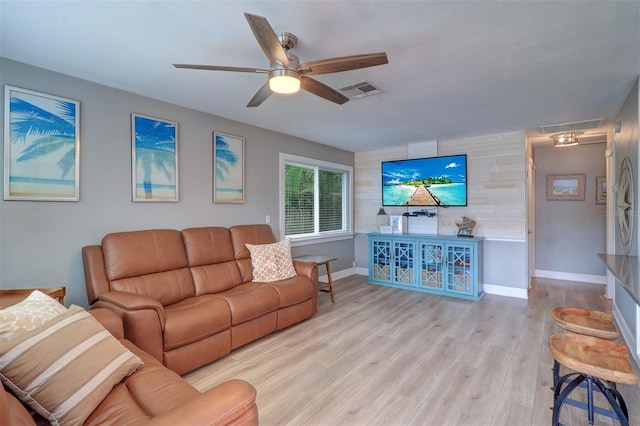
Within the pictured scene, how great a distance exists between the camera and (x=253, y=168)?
4.12m

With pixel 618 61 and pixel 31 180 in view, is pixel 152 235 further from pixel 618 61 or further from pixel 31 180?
pixel 618 61

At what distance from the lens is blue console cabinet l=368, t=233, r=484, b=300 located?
14.5ft

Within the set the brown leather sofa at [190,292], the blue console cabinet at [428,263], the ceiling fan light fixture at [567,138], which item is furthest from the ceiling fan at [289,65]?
the ceiling fan light fixture at [567,138]

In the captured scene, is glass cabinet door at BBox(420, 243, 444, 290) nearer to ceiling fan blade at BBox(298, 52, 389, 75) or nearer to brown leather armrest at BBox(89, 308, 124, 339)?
ceiling fan blade at BBox(298, 52, 389, 75)

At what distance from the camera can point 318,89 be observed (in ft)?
7.13

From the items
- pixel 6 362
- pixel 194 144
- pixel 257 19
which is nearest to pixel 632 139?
pixel 257 19

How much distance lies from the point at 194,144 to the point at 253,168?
0.86 metres

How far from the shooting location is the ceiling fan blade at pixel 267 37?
4.64 ft

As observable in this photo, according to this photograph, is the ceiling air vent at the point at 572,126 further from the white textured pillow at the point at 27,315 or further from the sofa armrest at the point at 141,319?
the white textured pillow at the point at 27,315

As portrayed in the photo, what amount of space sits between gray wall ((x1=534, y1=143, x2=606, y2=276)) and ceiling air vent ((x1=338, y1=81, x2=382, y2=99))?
4555 millimetres

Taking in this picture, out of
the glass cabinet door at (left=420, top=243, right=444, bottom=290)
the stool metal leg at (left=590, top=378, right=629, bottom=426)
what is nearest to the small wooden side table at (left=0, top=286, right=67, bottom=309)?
the stool metal leg at (left=590, top=378, right=629, bottom=426)

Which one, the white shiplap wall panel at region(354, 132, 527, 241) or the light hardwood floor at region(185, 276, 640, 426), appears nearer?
the light hardwood floor at region(185, 276, 640, 426)

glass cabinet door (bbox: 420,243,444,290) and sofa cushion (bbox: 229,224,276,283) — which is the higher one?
sofa cushion (bbox: 229,224,276,283)

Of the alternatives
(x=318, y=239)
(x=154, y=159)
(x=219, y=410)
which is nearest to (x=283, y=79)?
(x=219, y=410)
